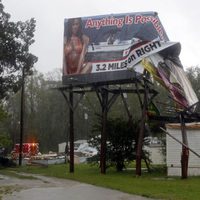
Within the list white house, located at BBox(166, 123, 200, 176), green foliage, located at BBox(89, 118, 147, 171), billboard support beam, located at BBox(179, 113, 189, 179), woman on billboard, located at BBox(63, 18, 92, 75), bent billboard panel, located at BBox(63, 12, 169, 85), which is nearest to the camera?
billboard support beam, located at BBox(179, 113, 189, 179)

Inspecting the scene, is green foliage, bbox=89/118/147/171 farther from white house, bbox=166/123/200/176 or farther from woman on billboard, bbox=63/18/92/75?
white house, bbox=166/123/200/176

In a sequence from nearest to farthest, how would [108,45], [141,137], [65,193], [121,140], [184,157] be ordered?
[65,193]
[184,157]
[141,137]
[108,45]
[121,140]

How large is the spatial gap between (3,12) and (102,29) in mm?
15687

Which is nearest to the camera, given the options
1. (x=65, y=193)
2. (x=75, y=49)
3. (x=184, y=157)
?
(x=65, y=193)

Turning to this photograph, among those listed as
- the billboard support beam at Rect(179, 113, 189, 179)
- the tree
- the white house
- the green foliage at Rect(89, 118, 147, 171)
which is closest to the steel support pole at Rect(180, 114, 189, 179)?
the billboard support beam at Rect(179, 113, 189, 179)

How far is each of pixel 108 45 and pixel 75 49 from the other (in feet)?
7.89

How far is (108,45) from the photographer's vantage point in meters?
33.5

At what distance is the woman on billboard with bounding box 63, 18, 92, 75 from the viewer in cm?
3447

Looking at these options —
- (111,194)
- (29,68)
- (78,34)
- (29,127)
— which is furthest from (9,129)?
(111,194)

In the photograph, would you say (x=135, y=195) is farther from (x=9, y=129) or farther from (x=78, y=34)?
(x=9, y=129)

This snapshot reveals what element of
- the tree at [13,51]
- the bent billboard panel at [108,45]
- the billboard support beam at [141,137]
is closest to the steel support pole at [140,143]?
the billboard support beam at [141,137]

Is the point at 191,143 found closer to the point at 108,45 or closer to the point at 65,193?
the point at 108,45

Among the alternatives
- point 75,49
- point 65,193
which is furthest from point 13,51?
point 65,193

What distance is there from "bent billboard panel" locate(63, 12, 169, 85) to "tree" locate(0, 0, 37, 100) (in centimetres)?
1187
